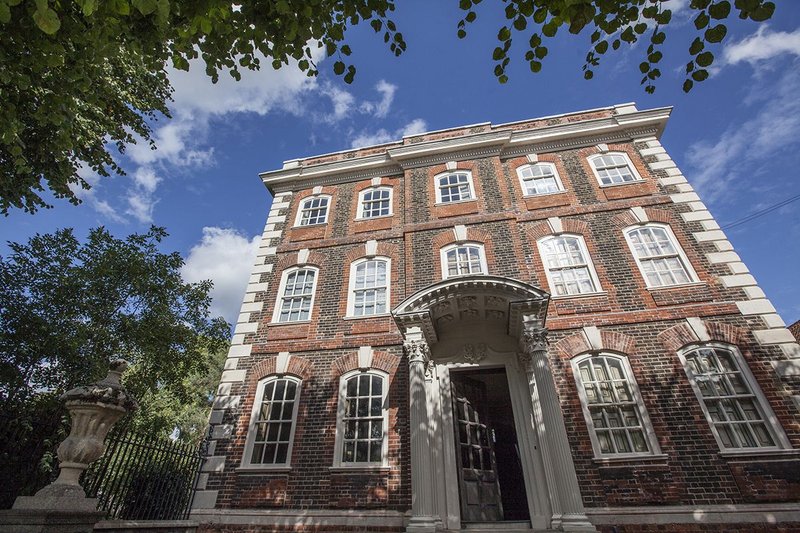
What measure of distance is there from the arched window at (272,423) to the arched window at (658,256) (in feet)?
31.4

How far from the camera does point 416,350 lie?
8445 mm

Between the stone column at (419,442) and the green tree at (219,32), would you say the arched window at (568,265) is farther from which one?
the green tree at (219,32)

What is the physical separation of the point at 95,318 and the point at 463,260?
1089 centimetres

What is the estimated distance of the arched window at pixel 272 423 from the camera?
30.0 ft

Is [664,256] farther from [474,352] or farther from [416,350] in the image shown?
[416,350]

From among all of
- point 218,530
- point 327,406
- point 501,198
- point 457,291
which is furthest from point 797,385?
point 218,530

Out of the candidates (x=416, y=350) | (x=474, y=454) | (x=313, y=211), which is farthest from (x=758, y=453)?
(x=313, y=211)

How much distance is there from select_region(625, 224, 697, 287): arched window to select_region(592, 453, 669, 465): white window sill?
13.3 ft

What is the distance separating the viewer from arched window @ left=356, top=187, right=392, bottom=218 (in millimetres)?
13023

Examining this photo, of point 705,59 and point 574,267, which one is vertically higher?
point 574,267

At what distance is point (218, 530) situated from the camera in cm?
834

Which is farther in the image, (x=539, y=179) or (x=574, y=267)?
(x=539, y=179)

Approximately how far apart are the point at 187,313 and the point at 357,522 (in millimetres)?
9140

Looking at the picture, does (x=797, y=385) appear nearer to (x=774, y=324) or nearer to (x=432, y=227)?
(x=774, y=324)
